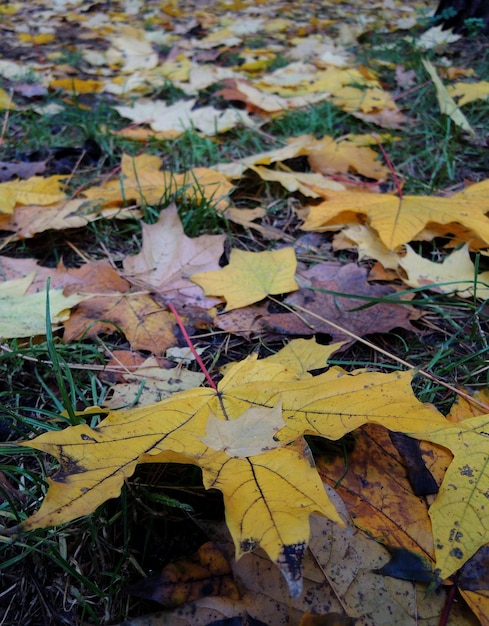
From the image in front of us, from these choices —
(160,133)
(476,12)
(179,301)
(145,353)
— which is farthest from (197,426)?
(476,12)

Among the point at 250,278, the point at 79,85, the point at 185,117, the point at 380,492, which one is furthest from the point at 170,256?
the point at 79,85

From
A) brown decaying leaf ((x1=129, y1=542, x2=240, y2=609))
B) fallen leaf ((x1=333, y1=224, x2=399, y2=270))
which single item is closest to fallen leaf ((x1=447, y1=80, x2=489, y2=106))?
fallen leaf ((x1=333, y1=224, x2=399, y2=270))

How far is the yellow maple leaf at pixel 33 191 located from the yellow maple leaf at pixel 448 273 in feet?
3.49

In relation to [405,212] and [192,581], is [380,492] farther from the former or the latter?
[405,212]

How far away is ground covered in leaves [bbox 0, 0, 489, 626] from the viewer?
582mm

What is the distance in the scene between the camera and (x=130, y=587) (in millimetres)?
601

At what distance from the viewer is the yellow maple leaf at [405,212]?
116 cm

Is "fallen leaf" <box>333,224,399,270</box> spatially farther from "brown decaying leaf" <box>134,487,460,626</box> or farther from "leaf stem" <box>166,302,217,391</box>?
"brown decaying leaf" <box>134,487,460,626</box>

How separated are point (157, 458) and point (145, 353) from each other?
42 centimetres

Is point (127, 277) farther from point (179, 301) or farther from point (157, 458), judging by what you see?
point (157, 458)

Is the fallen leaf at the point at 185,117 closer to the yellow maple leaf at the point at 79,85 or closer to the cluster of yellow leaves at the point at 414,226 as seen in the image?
the yellow maple leaf at the point at 79,85

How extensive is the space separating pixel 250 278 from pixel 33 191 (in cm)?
78

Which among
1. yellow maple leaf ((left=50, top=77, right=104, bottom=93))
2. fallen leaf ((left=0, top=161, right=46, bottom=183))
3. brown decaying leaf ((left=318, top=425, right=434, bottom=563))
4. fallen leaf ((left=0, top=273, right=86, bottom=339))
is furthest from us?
yellow maple leaf ((left=50, top=77, right=104, bottom=93))

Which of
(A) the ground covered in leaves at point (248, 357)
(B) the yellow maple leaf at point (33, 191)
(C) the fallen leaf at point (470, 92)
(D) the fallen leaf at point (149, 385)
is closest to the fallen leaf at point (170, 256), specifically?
(A) the ground covered in leaves at point (248, 357)
